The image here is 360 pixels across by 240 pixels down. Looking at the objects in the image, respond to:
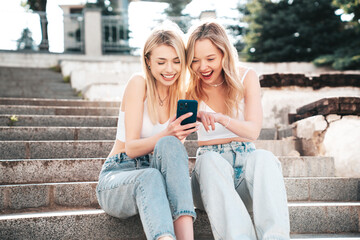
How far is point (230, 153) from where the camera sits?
2156mm

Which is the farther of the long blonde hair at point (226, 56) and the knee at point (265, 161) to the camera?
the long blonde hair at point (226, 56)

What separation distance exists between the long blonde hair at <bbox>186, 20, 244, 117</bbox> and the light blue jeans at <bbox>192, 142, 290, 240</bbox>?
1.38 feet

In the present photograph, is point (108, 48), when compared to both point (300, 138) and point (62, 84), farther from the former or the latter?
point (300, 138)

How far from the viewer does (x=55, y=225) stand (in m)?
1.94

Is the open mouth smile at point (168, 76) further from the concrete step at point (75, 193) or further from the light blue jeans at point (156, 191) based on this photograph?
the concrete step at point (75, 193)

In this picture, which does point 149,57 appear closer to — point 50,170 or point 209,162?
point 209,162

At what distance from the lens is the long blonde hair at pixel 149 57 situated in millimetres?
2152

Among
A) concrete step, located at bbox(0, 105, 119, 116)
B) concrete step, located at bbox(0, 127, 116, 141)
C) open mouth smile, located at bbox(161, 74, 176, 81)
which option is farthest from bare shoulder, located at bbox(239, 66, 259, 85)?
concrete step, located at bbox(0, 105, 119, 116)

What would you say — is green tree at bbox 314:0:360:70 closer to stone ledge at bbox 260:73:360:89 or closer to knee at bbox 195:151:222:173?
stone ledge at bbox 260:73:360:89

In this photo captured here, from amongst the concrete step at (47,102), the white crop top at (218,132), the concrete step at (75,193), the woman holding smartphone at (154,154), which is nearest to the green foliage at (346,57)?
the concrete step at (47,102)

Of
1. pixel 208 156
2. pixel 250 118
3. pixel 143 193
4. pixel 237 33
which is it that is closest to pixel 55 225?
pixel 143 193

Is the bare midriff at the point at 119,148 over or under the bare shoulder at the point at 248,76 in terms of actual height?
under

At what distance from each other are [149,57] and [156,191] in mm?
891

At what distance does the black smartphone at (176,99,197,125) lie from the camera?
1.93 metres
